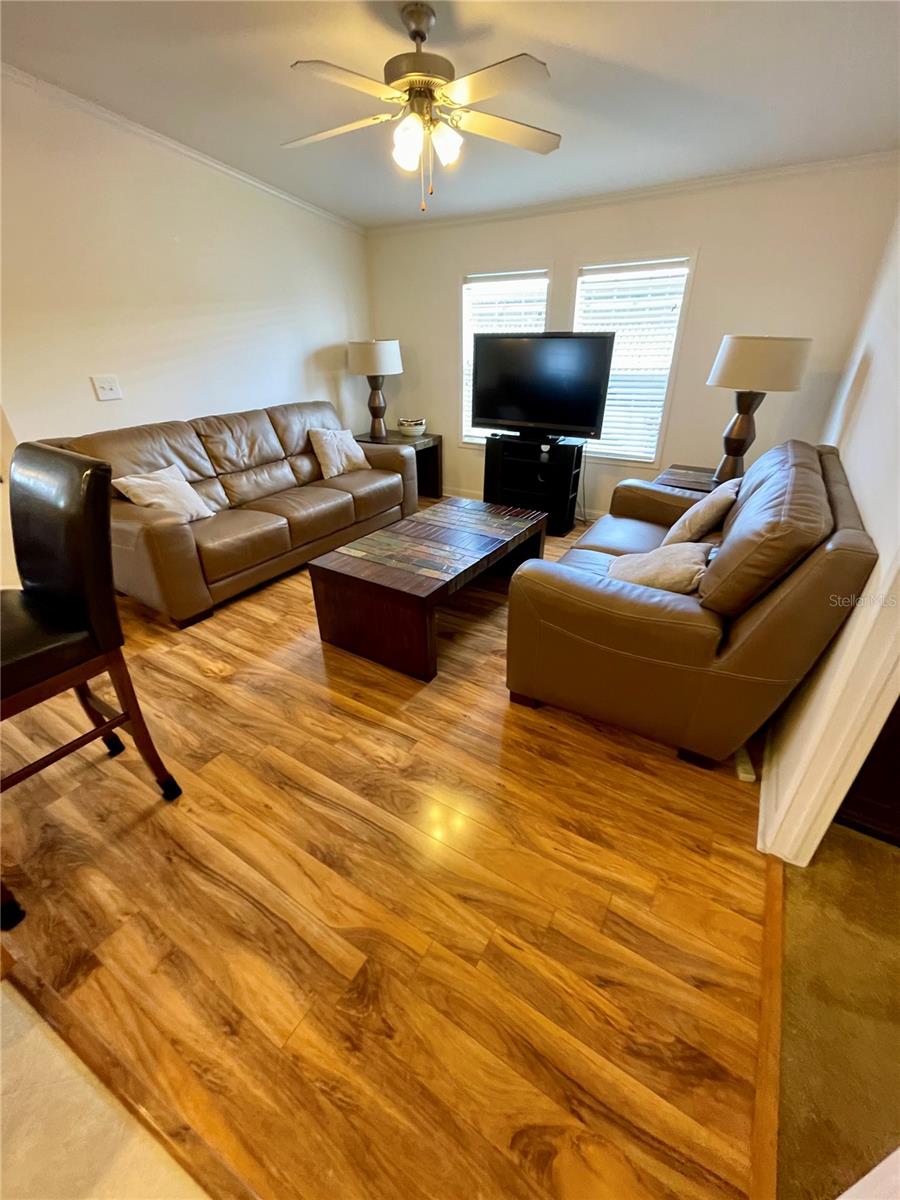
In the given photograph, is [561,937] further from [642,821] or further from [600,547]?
[600,547]

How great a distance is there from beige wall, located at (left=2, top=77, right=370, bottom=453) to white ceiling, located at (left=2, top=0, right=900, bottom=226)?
24 cm

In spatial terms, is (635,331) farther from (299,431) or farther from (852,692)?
(852,692)

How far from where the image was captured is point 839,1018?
109cm

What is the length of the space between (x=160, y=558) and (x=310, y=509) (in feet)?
3.13

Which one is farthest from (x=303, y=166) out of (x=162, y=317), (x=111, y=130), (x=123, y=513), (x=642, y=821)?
(x=642, y=821)

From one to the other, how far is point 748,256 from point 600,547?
229cm

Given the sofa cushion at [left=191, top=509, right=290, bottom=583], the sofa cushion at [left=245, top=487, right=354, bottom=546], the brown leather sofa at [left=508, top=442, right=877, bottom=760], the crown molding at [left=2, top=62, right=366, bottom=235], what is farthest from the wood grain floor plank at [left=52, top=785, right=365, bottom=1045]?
the crown molding at [left=2, top=62, right=366, bottom=235]

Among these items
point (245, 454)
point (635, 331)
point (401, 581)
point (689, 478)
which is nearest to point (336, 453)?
point (245, 454)

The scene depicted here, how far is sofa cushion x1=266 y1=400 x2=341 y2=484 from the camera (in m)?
3.58

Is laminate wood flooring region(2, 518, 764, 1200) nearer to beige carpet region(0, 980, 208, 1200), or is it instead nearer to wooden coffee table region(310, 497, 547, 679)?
beige carpet region(0, 980, 208, 1200)

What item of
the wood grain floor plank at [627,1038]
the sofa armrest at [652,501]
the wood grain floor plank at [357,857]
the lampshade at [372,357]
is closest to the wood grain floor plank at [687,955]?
the wood grain floor plank at [627,1038]

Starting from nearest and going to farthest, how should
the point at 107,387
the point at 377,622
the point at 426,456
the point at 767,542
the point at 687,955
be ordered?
1. the point at 687,955
2. the point at 767,542
3. the point at 377,622
4. the point at 107,387
5. the point at 426,456

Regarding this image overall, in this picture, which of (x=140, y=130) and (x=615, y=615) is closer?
(x=615, y=615)

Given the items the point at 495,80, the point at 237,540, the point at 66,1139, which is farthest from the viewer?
the point at 237,540
